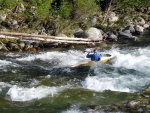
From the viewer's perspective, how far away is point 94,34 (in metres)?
33.2

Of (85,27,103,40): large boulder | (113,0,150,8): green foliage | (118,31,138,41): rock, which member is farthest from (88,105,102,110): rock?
(113,0,150,8): green foliage

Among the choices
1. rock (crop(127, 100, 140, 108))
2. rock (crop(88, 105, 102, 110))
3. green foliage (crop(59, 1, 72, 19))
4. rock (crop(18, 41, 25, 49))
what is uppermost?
green foliage (crop(59, 1, 72, 19))

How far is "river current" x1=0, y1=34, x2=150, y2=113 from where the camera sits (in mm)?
16281

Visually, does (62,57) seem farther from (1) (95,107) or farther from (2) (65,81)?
(1) (95,107)

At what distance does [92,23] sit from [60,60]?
12091 mm

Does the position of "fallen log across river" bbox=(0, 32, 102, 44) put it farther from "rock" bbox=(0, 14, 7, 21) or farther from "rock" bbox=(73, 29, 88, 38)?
"rock" bbox=(0, 14, 7, 21)

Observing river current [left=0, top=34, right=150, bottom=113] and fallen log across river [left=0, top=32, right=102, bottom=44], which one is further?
fallen log across river [left=0, top=32, right=102, bottom=44]

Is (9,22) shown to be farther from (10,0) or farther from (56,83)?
(56,83)

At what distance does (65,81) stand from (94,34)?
13.9m

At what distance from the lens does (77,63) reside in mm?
23891

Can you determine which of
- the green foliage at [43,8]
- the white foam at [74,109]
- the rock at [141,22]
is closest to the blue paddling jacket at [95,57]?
the white foam at [74,109]

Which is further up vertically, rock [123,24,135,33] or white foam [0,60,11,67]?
rock [123,24,135,33]

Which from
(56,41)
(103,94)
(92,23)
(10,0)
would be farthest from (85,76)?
(92,23)

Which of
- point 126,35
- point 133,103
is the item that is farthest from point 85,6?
point 133,103
